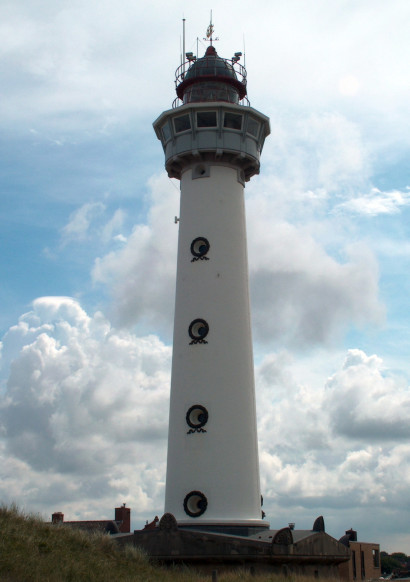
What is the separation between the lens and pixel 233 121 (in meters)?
35.2

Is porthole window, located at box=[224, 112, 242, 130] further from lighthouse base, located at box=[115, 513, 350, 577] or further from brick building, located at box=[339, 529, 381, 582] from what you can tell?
brick building, located at box=[339, 529, 381, 582]

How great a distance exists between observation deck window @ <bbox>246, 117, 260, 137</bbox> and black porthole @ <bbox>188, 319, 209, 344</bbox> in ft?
34.8

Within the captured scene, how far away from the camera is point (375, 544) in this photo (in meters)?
64.4

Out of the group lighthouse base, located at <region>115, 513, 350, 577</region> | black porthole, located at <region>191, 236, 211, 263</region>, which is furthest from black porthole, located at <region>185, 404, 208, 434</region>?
black porthole, located at <region>191, 236, 211, 263</region>

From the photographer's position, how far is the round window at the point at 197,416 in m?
30.3

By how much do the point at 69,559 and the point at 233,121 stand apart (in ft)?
75.5

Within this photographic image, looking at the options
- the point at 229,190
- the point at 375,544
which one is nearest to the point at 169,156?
the point at 229,190

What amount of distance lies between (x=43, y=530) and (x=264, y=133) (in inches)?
929

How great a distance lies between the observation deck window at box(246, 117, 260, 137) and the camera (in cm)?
3537

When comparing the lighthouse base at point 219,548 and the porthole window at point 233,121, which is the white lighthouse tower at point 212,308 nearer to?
the porthole window at point 233,121

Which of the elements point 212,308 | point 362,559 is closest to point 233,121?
point 212,308

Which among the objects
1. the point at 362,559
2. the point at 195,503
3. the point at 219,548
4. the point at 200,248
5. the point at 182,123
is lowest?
the point at 362,559

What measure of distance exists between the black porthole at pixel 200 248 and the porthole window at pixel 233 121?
631cm

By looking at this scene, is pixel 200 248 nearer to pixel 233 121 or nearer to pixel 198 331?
pixel 198 331
